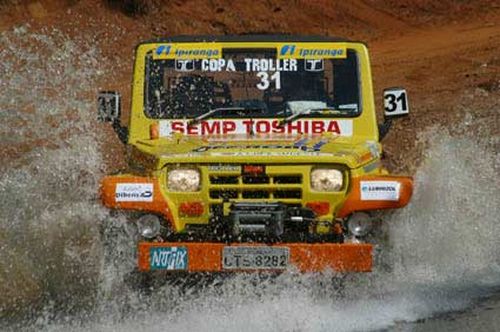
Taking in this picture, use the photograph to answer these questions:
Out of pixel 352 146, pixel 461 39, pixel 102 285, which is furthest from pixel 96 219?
pixel 461 39

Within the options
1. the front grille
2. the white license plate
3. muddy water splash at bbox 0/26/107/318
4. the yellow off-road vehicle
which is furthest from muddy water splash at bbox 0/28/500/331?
the front grille

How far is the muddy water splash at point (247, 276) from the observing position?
6.93 metres

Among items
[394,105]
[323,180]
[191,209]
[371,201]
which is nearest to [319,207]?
[323,180]

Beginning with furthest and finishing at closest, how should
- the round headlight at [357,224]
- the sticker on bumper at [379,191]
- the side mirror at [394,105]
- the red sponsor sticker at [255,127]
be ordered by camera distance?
1. the side mirror at [394,105]
2. the red sponsor sticker at [255,127]
3. the round headlight at [357,224]
4. the sticker on bumper at [379,191]

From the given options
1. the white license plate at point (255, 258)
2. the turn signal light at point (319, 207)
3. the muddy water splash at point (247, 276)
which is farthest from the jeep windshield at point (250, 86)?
the white license plate at point (255, 258)

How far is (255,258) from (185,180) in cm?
76

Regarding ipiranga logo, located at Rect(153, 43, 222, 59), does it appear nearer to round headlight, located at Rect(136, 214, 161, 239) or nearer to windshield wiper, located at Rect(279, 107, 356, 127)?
windshield wiper, located at Rect(279, 107, 356, 127)

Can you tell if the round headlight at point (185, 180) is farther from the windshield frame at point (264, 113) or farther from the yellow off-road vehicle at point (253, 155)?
the windshield frame at point (264, 113)

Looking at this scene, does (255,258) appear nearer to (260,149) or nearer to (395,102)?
(260,149)

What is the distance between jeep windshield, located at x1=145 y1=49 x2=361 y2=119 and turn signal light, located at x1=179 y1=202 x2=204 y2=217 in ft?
4.46

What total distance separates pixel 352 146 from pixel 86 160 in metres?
3.37

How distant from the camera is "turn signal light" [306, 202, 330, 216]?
24.0 ft

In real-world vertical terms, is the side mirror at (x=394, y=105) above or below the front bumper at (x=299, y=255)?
above

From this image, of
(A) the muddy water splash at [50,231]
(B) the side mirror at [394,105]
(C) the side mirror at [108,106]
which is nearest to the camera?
(A) the muddy water splash at [50,231]
